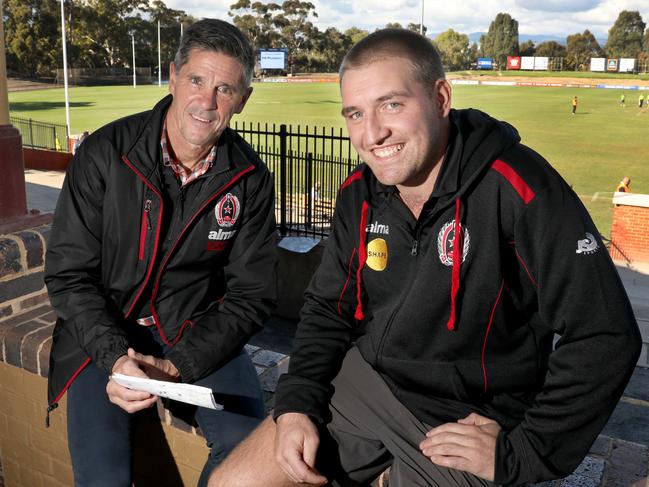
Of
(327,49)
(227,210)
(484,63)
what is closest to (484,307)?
(227,210)

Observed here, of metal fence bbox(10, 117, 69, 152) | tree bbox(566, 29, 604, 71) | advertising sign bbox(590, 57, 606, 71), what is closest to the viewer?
metal fence bbox(10, 117, 69, 152)

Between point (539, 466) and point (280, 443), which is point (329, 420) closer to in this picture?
point (280, 443)

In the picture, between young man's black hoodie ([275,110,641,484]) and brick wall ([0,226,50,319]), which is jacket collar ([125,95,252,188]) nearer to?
young man's black hoodie ([275,110,641,484])

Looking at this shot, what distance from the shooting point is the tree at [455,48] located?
111938 mm

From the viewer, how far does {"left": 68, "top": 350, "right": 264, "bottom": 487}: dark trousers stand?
2252mm

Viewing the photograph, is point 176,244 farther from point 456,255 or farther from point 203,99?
point 456,255

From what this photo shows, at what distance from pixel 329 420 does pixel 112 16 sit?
8317cm

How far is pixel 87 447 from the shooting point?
2.27 meters

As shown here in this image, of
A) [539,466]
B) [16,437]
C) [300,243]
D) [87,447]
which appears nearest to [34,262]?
[16,437]

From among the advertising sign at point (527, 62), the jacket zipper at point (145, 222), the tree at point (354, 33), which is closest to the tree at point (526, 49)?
the advertising sign at point (527, 62)

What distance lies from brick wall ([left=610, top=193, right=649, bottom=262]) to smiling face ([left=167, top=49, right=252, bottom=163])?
14.9m

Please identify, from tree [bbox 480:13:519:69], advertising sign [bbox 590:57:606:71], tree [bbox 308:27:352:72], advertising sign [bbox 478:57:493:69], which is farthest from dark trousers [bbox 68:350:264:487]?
advertising sign [bbox 478:57:493:69]

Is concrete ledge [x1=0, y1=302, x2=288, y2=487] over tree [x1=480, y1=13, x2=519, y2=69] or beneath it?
beneath

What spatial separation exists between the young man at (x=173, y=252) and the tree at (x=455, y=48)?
11270cm
